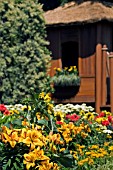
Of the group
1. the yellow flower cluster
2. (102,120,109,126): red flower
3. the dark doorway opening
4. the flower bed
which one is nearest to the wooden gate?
the dark doorway opening

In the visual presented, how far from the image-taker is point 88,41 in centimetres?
1371

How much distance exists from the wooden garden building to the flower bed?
5084mm

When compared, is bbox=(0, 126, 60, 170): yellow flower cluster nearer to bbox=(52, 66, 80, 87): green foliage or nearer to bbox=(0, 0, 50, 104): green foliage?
Answer: bbox=(0, 0, 50, 104): green foliage

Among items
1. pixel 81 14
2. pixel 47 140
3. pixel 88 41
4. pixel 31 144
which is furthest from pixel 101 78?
pixel 31 144

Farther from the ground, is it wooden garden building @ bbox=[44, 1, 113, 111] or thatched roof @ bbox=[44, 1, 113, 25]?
thatched roof @ bbox=[44, 1, 113, 25]

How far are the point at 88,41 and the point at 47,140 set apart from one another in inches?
343

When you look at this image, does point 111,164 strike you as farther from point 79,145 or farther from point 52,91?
point 52,91

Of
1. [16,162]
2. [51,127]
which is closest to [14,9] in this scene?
[51,127]

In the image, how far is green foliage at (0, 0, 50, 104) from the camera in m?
12.6

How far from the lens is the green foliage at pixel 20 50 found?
12.6 meters

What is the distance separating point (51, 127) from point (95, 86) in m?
7.68

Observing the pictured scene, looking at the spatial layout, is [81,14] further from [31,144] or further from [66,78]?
[31,144]

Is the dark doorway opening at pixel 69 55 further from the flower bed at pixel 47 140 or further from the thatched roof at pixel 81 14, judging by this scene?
the flower bed at pixel 47 140

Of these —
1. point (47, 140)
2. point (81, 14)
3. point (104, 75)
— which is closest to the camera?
point (47, 140)
